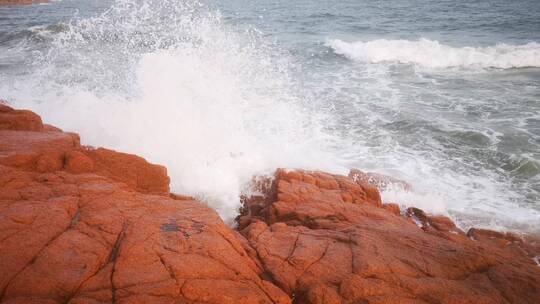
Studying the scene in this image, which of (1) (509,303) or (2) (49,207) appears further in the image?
(2) (49,207)

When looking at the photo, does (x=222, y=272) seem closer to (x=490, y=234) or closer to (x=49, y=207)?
(x=49, y=207)

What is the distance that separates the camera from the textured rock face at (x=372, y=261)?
3072mm

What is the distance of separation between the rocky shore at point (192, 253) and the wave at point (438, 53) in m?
14.2

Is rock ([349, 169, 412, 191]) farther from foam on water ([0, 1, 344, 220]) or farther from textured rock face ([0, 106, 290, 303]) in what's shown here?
textured rock face ([0, 106, 290, 303])

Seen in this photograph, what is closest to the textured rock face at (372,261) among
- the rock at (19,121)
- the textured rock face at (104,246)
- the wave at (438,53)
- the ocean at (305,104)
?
the textured rock face at (104,246)

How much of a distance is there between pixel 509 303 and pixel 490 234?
2875 millimetres

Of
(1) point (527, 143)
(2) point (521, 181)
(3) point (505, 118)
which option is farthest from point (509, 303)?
(3) point (505, 118)

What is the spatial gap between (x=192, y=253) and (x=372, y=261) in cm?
185

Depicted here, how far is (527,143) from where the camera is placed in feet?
28.8

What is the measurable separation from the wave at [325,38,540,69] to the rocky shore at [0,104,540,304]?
14207 millimetres

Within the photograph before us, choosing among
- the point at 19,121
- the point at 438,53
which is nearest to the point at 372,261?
the point at 19,121

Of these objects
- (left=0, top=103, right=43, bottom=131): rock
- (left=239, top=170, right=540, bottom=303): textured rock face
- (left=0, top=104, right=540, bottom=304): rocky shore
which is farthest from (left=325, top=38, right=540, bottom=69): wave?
(left=0, top=103, right=43, bottom=131): rock

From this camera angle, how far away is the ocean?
687 centimetres

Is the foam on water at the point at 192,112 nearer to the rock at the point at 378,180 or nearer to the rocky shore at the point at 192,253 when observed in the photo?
the rock at the point at 378,180
